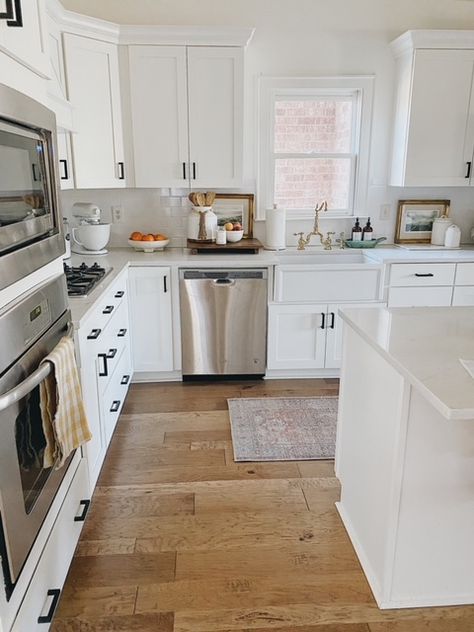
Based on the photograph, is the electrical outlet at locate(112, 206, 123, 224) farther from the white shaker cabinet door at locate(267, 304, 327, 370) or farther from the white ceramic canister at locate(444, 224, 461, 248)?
the white ceramic canister at locate(444, 224, 461, 248)

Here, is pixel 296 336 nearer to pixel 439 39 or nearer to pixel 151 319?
pixel 151 319

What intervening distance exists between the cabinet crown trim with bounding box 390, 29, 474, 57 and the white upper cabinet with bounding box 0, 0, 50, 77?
2.66 metres


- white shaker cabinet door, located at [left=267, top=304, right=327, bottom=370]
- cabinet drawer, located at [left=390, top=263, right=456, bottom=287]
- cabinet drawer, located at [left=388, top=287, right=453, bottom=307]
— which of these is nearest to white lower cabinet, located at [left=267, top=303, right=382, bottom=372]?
white shaker cabinet door, located at [left=267, top=304, right=327, bottom=370]

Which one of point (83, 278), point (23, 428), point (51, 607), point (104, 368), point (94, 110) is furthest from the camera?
point (94, 110)

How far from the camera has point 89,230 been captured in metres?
3.35

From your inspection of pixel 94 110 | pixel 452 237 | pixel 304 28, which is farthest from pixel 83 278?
pixel 452 237

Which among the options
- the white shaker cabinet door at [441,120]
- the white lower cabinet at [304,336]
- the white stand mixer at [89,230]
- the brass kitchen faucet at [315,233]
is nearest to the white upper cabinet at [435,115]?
the white shaker cabinet door at [441,120]

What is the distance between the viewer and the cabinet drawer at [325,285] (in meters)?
3.38

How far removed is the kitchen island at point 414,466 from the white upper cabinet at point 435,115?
2.07m

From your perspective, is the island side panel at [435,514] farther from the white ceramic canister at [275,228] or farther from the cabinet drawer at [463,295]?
the white ceramic canister at [275,228]

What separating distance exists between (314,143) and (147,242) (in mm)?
1524

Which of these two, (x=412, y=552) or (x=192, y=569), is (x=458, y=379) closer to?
(x=412, y=552)

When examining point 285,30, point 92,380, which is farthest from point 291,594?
point 285,30

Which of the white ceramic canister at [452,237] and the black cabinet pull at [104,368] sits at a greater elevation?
the white ceramic canister at [452,237]
